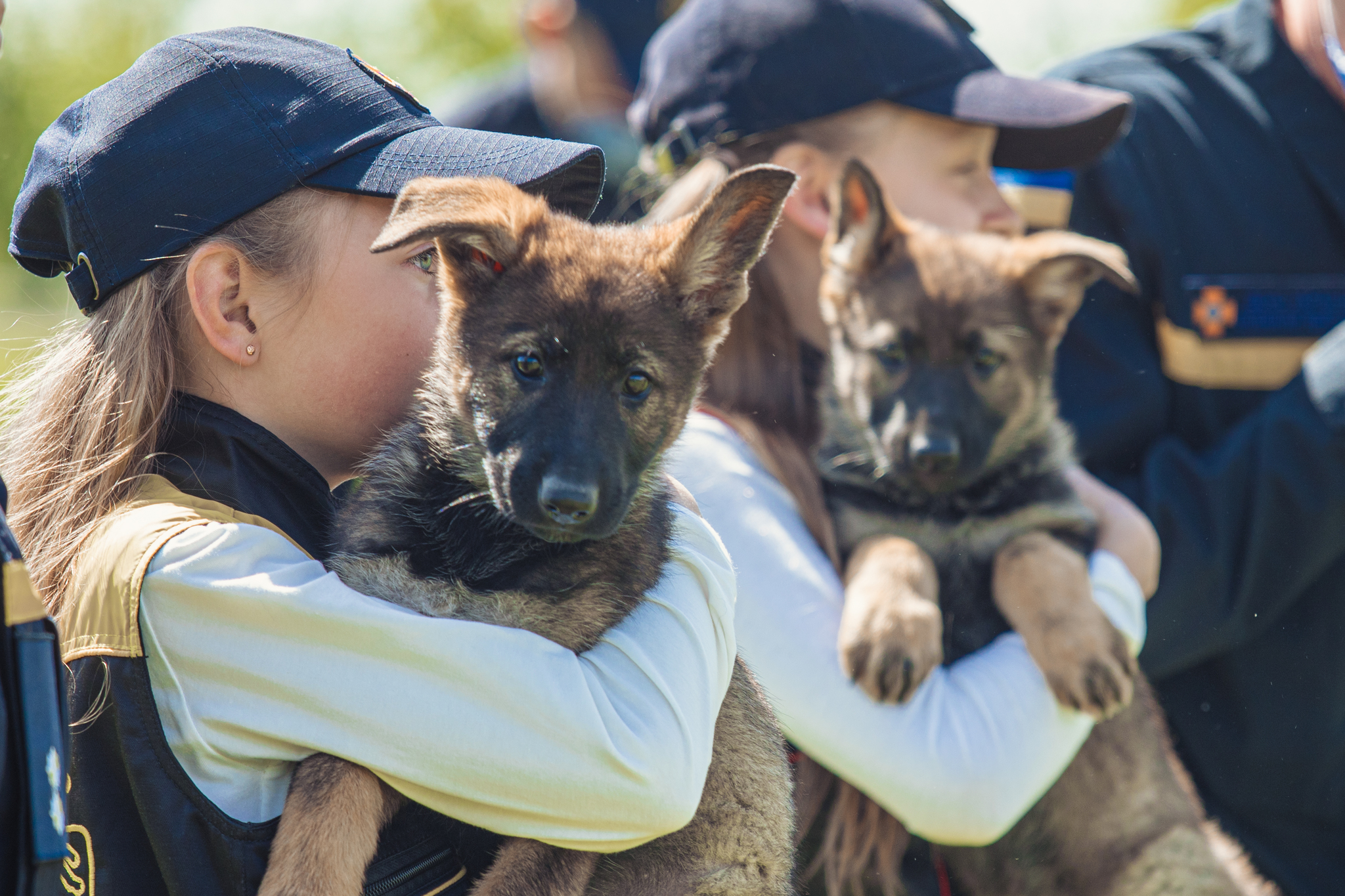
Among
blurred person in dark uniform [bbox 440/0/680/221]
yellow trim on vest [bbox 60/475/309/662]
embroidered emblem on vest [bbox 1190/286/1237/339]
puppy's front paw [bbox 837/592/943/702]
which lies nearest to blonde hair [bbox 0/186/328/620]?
yellow trim on vest [bbox 60/475/309/662]

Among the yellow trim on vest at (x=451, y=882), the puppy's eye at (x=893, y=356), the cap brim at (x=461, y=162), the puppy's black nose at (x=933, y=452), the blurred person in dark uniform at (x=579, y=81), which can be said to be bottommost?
the blurred person in dark uniform at (x=579, y=81)

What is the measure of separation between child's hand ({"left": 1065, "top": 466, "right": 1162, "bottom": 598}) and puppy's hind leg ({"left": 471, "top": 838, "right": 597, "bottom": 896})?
1955mm

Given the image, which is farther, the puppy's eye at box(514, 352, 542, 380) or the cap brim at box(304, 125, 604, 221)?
the puppy's eye at box(514, 352, 542, 380)

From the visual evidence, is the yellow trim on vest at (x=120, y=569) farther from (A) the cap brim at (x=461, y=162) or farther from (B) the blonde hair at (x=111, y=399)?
(A) the cap brim at (x=461, y=162)

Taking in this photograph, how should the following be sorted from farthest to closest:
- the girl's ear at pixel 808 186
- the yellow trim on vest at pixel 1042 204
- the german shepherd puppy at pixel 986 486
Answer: the yellow trim on vest at pixel 1042 204
the girl's ear at pixel 808 186
the german shepherd puppy at pixel 986 486

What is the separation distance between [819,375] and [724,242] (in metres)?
1.52

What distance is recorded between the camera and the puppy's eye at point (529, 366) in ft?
7.09

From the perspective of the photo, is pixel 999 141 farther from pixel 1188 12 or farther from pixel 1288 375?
pixel 1188 12

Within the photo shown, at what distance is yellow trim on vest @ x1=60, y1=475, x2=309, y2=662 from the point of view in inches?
67.6

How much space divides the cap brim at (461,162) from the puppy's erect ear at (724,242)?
27 centimetres

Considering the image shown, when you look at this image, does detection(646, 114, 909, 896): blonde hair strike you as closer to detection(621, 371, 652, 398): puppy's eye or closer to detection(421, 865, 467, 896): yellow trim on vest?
detection(621, 371, 652, 398): puppy's eye

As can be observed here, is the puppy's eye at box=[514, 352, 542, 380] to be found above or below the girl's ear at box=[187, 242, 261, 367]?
below

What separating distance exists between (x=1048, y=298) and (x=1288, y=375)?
1.03 metres

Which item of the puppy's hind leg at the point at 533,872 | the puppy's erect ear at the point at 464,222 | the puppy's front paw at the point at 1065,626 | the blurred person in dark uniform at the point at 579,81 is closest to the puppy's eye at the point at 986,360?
the puppy's front paw at the point at 1065,626
